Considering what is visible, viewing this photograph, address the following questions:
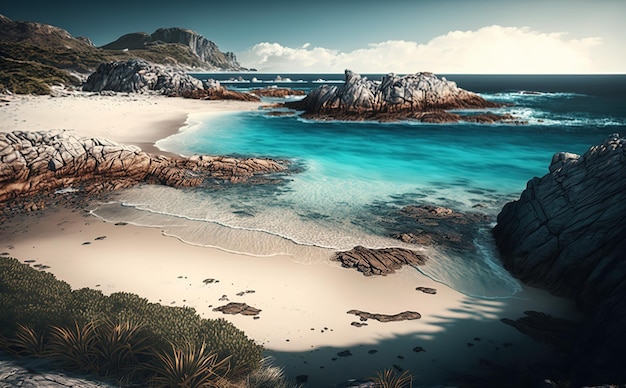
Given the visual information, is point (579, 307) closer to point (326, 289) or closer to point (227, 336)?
point (326, 289)

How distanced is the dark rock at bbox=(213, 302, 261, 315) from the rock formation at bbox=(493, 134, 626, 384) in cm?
672

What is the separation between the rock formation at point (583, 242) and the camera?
23.5 ft

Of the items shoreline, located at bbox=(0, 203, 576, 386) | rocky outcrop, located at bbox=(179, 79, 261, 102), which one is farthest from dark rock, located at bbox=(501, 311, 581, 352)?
rocky outcrop, located at bbox=(179, 79, 261, 102)

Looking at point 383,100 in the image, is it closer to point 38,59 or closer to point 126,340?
point 126,340

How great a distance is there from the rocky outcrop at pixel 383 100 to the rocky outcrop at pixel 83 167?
33.9 metres

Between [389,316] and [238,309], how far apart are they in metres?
3.74

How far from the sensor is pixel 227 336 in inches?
272

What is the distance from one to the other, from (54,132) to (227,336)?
18.6 metres

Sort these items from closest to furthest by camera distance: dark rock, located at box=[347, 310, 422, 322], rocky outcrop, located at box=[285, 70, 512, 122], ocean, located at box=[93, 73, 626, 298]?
1. dark rock, located at box=[347, 310, 422, 322]
2. ocean, located at box=[93, 73, 626, 298]
3. rocky outcrop, located at box=[285, 70, 512, 122]

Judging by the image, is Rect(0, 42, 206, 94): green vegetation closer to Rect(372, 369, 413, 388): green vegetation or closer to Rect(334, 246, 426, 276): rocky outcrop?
Rect(334, 246, 426, 276): rocky outcrop

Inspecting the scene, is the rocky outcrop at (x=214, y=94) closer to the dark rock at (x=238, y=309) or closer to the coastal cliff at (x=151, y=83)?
the coastal cliff at (x=151, y=83)

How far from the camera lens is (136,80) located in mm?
79812

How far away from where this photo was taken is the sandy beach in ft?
25.4

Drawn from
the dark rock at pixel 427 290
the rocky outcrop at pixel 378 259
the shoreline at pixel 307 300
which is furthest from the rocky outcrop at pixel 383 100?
the dark rock at pixel 427 290
